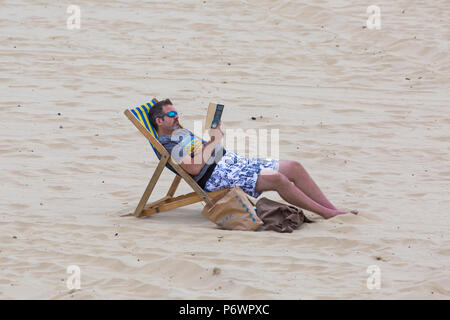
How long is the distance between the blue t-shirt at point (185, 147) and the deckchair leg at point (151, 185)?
0.10m

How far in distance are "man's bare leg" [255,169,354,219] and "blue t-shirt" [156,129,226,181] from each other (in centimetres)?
42

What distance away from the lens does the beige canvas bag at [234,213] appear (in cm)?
648

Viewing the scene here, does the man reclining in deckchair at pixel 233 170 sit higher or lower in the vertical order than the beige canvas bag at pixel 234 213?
higher

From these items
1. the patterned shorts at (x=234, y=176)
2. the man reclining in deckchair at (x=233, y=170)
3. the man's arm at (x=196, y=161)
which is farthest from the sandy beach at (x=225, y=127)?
the man's arm at (x=196, y=161)

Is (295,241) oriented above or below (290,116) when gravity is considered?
below

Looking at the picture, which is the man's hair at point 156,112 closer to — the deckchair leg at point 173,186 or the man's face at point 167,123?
the man's face at point 167,123

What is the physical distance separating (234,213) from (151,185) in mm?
791

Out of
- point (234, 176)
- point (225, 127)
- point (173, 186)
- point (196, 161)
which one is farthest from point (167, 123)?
point (225, 127)

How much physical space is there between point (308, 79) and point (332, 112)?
1.41 m

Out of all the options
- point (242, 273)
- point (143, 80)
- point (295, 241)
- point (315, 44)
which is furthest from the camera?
point (315, 44)

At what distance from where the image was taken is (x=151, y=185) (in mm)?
6828
